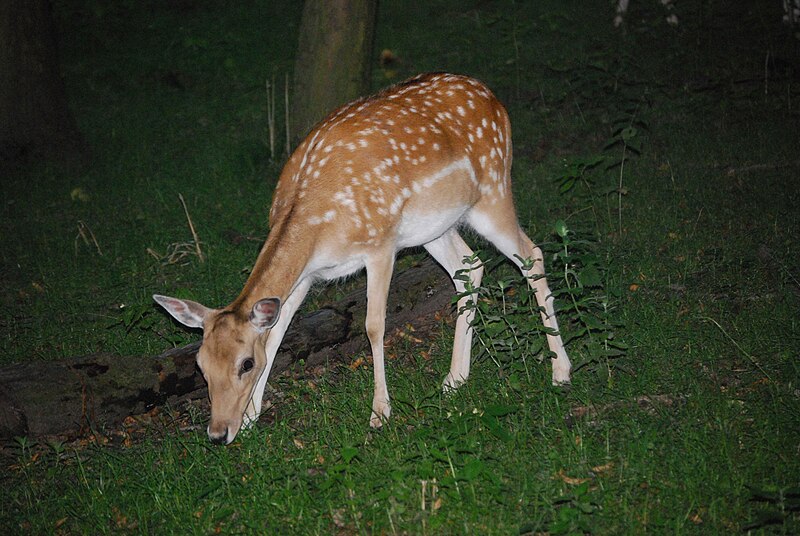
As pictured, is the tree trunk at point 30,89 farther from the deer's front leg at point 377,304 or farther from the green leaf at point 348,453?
the green leaf at point 348,453

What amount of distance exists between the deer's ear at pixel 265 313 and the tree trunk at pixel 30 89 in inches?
258

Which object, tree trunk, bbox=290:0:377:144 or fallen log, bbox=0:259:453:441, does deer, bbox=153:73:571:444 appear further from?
tree trunk, bbox=290:0:377:144

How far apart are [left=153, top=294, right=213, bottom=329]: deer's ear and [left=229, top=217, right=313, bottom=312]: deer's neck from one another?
0.18 metres

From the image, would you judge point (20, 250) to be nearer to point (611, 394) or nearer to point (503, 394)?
point (503, 394)

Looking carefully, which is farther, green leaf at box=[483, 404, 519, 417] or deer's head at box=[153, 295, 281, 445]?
deer's head at box=[153, 295, 281, 445]

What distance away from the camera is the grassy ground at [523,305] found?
4203 millimetres

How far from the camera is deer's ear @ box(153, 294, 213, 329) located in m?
4.83

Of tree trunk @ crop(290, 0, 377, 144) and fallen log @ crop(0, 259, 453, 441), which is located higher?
tree trunk @ crop(290, 0, 377, 144)

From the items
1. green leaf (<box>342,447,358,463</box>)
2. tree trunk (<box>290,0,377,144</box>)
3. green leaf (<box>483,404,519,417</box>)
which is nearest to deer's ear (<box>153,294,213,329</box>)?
green leaf (<box>342,447,358,463</box>)

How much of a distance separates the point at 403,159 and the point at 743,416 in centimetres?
252

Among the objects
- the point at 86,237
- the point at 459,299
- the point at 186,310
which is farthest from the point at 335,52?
the point at 186,310

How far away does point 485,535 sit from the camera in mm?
3900

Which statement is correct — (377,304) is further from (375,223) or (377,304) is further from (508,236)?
(508,236)

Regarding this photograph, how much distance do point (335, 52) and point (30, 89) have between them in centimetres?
406
